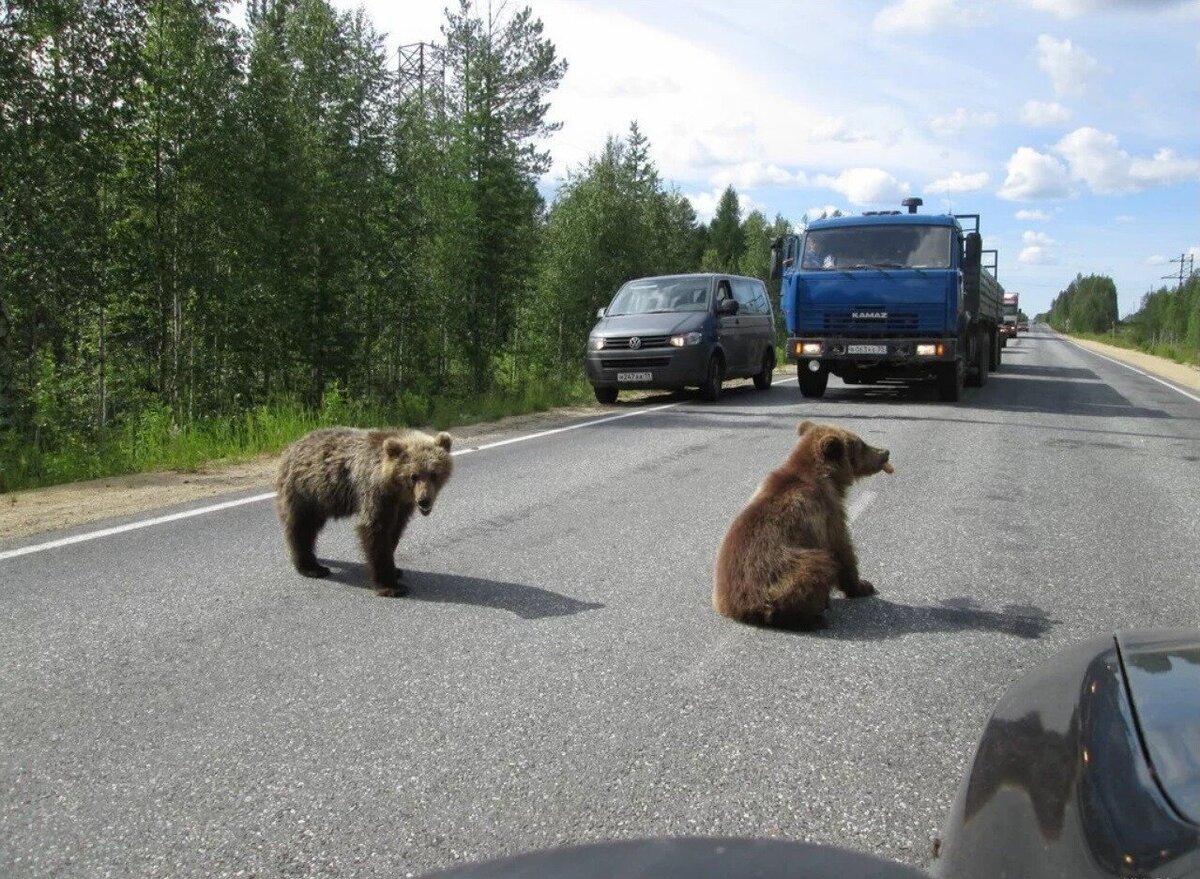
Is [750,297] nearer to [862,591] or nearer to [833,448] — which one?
[833,448]

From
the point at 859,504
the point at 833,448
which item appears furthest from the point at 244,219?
the point at 833,448

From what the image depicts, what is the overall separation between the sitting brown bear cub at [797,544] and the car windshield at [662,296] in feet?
42.8

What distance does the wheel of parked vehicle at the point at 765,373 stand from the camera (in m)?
21.1

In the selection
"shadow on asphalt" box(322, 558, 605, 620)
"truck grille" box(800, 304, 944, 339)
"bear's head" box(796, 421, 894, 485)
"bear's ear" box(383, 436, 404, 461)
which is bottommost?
"shadow on asphalt" box(322, 558, 605, 620)

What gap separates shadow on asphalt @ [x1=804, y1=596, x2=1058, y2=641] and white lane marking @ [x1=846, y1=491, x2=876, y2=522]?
2450 mm

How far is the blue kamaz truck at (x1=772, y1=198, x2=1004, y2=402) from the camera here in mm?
17177

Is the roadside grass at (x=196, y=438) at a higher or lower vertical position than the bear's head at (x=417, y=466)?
lower

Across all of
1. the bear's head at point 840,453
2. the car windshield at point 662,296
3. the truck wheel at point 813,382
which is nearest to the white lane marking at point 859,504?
the bear's head at point 840,453

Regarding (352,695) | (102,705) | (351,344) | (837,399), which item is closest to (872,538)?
(352,695)

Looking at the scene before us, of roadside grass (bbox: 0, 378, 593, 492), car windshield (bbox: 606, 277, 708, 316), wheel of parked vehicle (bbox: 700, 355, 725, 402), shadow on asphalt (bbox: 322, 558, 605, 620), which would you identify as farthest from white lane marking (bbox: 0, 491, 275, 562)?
car windshield (bbox: 606, 277, 708, 316)

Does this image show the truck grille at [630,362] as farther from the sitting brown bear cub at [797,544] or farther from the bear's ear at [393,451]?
the bear's ear at [393,451]

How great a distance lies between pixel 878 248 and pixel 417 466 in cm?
1417

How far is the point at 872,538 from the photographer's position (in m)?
7.32

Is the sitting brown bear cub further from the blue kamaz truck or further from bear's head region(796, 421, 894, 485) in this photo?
the blue kamaz truck
